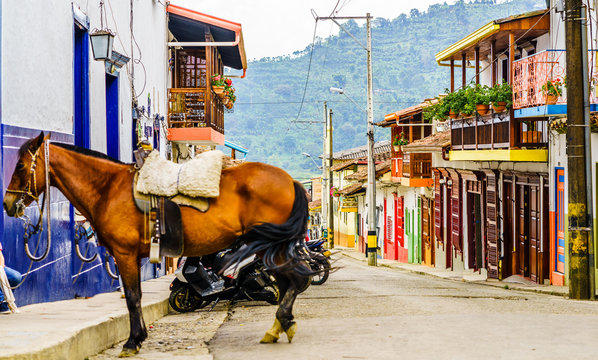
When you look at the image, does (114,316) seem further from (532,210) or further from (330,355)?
(532,210)

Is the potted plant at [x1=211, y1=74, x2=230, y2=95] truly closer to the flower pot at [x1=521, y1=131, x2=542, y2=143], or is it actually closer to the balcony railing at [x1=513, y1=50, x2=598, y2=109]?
the flower pot at [x1=521, y1=131, x2=542, y2=143]

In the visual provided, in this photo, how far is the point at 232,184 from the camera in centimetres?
797

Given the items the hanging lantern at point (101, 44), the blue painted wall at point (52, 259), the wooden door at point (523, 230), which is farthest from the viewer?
the wooden door at point (523, 230)

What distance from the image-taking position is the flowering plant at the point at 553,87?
16.1 meters

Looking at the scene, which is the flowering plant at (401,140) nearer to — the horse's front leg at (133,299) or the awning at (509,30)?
the awning at (509,30)

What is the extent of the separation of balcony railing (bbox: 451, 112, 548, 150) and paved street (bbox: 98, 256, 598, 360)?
7.73m

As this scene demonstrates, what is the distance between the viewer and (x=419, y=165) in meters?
31.2

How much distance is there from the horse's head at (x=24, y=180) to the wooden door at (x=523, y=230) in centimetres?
1527

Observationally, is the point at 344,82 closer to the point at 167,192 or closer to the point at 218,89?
the point at 218,89

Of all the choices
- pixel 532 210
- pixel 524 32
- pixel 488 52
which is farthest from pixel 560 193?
pixel 488 52

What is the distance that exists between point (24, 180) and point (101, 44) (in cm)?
586

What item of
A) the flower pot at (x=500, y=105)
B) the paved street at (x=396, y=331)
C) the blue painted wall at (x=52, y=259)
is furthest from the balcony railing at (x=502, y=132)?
the blue painted wall at (x=52, y=259)

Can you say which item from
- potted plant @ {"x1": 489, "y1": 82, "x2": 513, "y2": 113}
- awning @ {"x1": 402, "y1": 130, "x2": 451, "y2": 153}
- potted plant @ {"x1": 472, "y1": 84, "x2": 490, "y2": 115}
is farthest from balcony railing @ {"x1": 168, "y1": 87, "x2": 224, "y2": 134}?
potted plant @ {"x1": 489, "y1": 82, "x2": 513, "y2": 113}

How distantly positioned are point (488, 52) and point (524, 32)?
4.73 m
